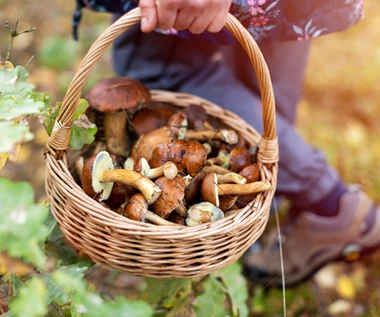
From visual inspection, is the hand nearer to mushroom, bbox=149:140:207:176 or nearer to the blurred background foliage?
mushroom, bbox=149:140:207:176

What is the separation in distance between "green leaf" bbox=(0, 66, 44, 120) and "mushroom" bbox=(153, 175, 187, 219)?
13.2 inches

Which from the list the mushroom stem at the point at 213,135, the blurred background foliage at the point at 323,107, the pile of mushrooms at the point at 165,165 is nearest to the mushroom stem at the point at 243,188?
the pile of mushrooms at the point at 165,165

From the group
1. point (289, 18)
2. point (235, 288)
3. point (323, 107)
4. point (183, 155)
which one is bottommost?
point (323, 107)

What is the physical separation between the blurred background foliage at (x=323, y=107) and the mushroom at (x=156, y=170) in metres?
0.73

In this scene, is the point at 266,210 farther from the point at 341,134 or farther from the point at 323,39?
the point at 323,39

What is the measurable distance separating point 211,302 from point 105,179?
49cm

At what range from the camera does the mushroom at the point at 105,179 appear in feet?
3.27

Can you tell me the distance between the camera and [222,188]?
107 centimetres

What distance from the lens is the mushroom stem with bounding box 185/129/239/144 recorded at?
126 cm

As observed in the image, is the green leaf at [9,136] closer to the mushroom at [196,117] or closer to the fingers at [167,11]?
the fingers at [167,11]

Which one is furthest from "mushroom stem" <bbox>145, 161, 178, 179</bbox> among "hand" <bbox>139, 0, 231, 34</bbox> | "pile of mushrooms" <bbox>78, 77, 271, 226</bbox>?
"hand" <bbox>139, 0, 231, 34</bbox>

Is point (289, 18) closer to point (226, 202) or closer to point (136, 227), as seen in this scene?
point (226, 202)

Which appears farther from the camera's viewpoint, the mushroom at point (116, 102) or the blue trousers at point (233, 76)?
the blue trousers at point (233, 76)

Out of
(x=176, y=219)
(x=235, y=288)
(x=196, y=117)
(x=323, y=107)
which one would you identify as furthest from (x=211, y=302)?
(x=323, y=107)
